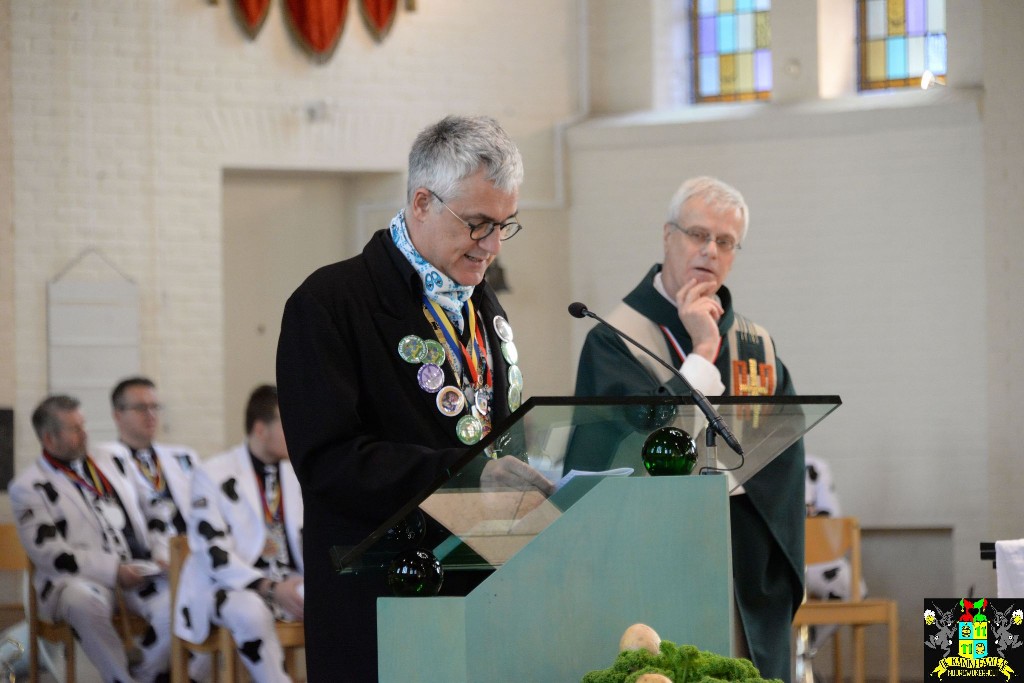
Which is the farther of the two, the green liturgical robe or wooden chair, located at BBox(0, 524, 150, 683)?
wooden chair, located at BBox(0, 524, 150, 683)

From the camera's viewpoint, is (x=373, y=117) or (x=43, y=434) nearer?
(x=43, y=434)

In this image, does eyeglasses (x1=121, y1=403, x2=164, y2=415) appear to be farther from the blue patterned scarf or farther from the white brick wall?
the blue patterned scarf

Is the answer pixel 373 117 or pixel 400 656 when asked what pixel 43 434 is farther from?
pixel 400 656

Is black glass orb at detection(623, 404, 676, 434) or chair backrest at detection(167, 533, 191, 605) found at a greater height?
black glass orb at detection(623, 404, 676, 434)

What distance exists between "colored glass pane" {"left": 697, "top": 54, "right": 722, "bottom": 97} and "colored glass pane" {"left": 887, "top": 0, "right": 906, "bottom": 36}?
1.08 meters

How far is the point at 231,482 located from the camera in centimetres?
554

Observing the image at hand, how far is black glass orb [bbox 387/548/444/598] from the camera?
6.68ft

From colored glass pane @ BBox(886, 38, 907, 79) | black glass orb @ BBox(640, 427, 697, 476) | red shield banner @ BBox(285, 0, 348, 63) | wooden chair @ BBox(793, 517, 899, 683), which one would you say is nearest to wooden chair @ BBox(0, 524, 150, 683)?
wooden chair @ BBox(793, 517, 899, 683)

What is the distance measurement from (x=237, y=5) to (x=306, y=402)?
6297 millimetres

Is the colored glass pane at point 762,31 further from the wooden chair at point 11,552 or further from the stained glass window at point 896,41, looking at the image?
the wooden chair at point 11,552

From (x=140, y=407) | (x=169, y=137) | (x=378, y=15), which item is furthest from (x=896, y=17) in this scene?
(x=140, y=407)

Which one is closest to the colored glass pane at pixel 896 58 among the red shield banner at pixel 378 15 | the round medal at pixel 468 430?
the red shield banner at pixel 378 15

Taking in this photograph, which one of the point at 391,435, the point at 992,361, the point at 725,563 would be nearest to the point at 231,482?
the point at 391,435

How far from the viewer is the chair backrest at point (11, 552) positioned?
5805mm
